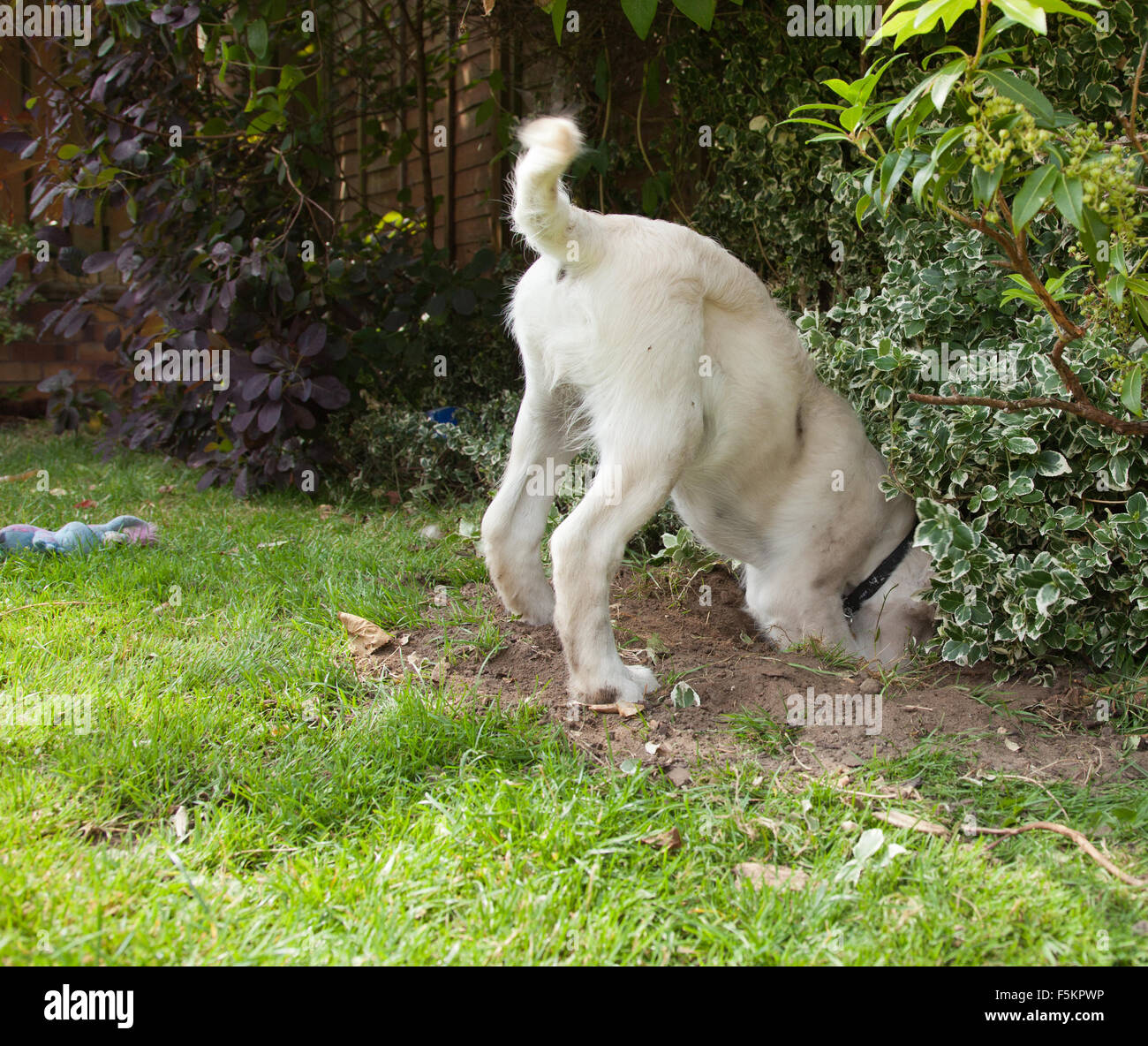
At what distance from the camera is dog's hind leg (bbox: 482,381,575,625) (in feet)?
9.91

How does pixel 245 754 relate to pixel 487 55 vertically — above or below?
below

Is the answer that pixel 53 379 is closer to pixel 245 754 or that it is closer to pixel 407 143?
pixel 407 143

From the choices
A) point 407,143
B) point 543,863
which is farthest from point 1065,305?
point 407,143

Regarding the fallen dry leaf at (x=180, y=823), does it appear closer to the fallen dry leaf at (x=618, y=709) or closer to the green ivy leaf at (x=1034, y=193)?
the fallen dry leaf at (x=618, y=709)

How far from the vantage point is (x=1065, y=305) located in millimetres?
3004

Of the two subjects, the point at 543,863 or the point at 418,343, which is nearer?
the point at 543,863

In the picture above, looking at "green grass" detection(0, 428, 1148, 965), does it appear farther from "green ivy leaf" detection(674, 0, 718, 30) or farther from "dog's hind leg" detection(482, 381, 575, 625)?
"green ivy leaf" detection(674, 0, 718, 30)

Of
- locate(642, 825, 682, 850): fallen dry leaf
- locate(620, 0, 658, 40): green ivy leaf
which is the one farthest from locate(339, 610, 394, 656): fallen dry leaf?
locate(620, 0, 658, 40): green ivy leaf

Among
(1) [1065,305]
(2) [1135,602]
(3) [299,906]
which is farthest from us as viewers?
(1) [1065,305]

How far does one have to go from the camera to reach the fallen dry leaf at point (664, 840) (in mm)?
1845

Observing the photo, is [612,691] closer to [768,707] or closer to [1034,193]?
[768,707]

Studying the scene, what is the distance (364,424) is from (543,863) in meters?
4.03

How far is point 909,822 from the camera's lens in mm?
1942
